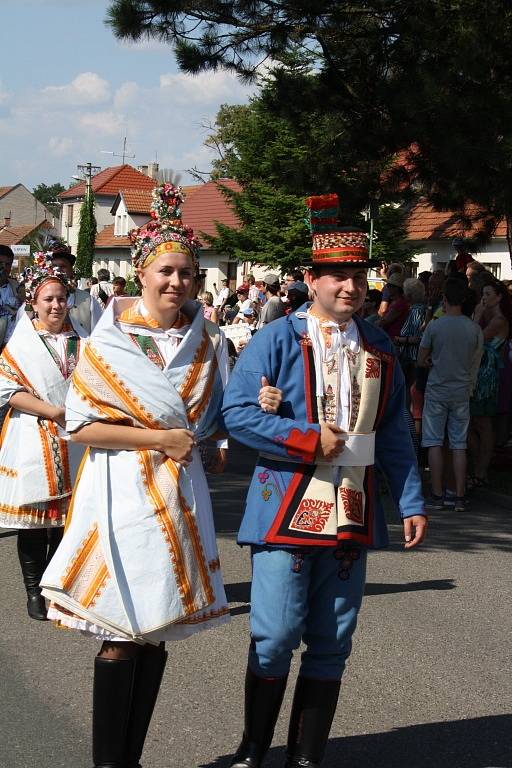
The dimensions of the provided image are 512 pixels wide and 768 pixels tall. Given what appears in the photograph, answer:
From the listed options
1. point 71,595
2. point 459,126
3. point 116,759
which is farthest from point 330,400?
point 459,126

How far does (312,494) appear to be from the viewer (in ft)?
12.8

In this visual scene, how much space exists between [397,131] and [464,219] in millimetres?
1871

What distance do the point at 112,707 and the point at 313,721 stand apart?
2.20 ft

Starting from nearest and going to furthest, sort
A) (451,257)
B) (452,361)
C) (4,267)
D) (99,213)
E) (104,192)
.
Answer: (4,267) → (452,361) → (451,257) → (104,192) → (99,213)

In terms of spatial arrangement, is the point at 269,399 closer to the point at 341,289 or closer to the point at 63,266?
the point at 341,289

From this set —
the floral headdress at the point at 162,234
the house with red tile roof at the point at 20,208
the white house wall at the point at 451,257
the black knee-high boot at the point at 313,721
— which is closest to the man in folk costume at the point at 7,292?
the floral headdress at the point at 162,234

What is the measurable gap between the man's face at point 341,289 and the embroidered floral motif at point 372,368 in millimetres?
174

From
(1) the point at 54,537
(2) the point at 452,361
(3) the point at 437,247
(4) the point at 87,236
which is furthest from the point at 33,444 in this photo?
(4) the point at 87,236

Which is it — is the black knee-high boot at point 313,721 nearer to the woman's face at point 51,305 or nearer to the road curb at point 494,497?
the woman's face at point 51,305

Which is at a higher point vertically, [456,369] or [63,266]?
[63,266]

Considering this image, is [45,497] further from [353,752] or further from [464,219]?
[464,219]

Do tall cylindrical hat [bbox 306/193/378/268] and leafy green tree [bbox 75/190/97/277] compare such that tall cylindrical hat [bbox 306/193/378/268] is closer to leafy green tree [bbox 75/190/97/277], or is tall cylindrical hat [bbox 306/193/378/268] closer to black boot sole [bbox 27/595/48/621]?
black boot sole [bbox 27/595/48/621]

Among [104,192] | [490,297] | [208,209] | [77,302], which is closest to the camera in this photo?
[77,302]

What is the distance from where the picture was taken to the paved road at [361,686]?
4.48 metres
